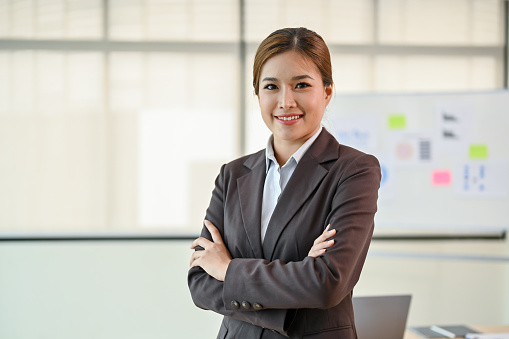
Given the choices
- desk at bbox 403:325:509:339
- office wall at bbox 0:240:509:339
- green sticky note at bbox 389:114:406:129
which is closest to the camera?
desk at bbox 403:325:509:339

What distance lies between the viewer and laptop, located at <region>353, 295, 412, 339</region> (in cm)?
180

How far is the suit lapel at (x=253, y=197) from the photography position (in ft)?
5.03

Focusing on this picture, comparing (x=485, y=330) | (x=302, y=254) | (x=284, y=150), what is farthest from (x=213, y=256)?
(x=485, y=330)

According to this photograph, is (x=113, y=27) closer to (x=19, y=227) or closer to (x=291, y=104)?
(x=19, y=227)

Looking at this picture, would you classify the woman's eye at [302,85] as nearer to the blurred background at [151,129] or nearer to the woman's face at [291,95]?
the woman's face at [291,95]

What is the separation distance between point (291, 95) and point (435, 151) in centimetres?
268

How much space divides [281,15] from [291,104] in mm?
3147

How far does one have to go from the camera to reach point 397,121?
4000mm

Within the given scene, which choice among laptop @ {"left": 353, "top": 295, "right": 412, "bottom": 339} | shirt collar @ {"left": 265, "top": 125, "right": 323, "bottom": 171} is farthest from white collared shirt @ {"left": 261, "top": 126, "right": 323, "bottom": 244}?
laptop @ {"left": 353, "top": 295, "right": 412, "bottom": 339}

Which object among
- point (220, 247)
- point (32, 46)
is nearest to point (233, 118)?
point (32, 46)

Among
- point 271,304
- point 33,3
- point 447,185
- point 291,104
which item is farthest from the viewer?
point 33,3

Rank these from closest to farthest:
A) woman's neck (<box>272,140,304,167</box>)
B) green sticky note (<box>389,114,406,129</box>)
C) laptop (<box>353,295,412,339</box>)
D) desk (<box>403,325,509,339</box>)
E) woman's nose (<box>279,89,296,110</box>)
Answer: woman's nose (<box>279,89,296,110</box>), woman's neck (<box>272,140,304,167</box>), laptop (<box>353,295,412,339</box>), desk (<box>403,325,509,339</box>), green sticky note (<box>389,114,406,129</box>)

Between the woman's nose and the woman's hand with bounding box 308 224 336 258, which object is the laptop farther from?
the woman's nose

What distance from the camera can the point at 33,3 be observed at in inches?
172
